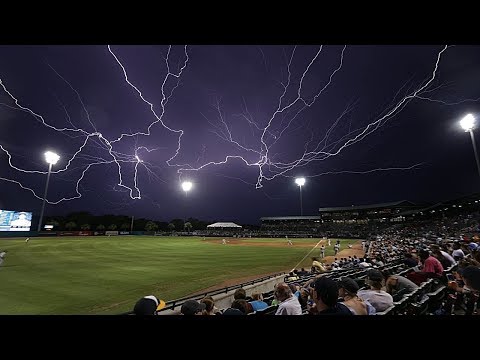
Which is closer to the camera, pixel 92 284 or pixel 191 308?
pixel 191 308

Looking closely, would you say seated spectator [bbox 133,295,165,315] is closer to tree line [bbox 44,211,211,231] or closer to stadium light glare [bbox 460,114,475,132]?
stadium light glare [bbox 460,114,475,132]

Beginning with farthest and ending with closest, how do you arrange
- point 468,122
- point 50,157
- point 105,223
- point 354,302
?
point 105,223, point 50,157, point 468,122, point 354,302

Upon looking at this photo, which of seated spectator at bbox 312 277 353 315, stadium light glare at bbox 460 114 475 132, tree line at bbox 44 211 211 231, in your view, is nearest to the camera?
seated spectator at bbox 312 277 353 315

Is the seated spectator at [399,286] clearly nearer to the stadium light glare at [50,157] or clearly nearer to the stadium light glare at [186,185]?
the stadium light glare at [50,157]

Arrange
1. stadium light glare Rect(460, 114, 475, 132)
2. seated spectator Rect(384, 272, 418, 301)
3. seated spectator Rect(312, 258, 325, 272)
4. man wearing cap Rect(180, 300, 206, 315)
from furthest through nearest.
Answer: stadium light glare Rect(460, 114, 475, 132), seated spectator Rect(312, 258, 325, 272), seated spectator Rect(384, 272, 418, 301), man wearing cap Rect(180, 300, 206, 315)

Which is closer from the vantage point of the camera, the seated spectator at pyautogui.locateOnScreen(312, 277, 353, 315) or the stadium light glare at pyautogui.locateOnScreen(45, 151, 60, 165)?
the seated spectator at pyautogui.locateOnScreen(312, 277, 353, 315)

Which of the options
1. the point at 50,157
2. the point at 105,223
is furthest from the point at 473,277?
the point at 105,223

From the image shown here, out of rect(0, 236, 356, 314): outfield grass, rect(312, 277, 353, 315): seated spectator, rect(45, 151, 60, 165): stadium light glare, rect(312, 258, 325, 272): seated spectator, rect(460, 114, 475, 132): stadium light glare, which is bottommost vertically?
rect(0, 236, 356, 314): outfield grass

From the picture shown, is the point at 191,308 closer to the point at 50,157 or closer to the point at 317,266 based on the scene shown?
the point at 317,266

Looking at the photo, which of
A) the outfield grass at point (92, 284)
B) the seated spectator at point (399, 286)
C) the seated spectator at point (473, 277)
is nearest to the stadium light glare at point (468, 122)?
the outfield grass at point (92, 284)

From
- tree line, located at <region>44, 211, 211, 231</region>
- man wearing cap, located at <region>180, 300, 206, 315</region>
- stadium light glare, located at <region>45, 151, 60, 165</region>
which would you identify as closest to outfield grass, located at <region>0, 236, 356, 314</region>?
man wearing cap, located at <region>180, 300, 206, 315</region>

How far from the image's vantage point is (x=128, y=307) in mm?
7062

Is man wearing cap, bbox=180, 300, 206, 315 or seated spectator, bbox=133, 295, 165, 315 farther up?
seated spectator, bbox=133, 295, 165, 315

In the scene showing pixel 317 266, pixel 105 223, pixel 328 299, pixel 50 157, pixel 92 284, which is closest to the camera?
pixel 328 299
